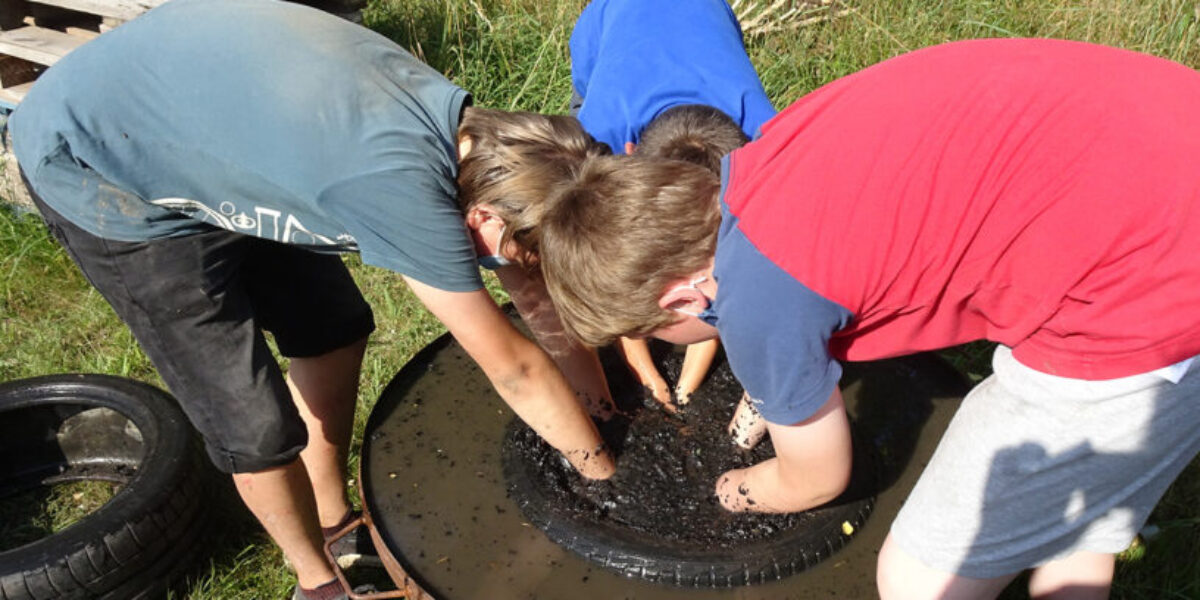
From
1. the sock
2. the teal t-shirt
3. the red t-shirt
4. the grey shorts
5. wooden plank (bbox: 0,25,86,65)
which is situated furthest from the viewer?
wooden plank (bbox: 0,25,86,65)

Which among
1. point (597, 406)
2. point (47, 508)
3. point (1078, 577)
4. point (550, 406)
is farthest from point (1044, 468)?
point (47, 508)

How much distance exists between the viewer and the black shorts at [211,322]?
5.91 ft

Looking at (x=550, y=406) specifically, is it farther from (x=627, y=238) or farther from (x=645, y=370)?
(x=645, y=370)

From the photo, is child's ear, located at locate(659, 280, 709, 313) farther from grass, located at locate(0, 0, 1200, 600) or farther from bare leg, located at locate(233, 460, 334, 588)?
grass, located at locate(0, 0, 1200, 600)

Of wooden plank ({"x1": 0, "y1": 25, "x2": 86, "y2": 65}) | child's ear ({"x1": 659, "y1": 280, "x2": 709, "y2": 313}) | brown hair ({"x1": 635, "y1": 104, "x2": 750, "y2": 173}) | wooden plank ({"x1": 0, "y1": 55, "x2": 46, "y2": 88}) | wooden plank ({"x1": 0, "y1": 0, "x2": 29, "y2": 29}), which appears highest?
brown hair ({"x1": 635, "y1": 104, "x2": 750, "y2": 173})

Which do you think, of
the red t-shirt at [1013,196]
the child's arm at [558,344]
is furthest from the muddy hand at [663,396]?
the red t-shirt at [1013,196]

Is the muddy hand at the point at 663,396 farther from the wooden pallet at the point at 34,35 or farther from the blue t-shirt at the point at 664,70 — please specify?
the wooden pallet at the point at 34,35

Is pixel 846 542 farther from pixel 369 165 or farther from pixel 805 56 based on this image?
pixel 805 56

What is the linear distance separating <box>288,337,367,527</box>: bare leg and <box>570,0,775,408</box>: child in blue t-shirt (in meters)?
0.70

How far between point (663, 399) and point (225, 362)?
3.50 feet

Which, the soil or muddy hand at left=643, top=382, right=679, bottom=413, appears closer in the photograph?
the soil

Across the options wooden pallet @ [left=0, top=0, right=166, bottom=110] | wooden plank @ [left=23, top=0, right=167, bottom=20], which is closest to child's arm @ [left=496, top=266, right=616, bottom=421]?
wooden plank @ [left=23, top=0, right=167, bottom=20]

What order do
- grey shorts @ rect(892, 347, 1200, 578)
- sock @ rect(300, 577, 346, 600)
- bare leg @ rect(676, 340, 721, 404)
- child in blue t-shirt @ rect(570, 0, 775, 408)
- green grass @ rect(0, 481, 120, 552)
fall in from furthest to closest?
green grass @ rect(0, 481, 120, 552) < bare leg @ rect(676, 340, 721, 404) < sock @ rect(300, 577, 346, 600) < child in blue t-shirt @ rect(570, 0, 775, 408) < grey shorts @ rect(892, 347, 1200, 578)

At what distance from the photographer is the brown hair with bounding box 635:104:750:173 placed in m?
1.84
